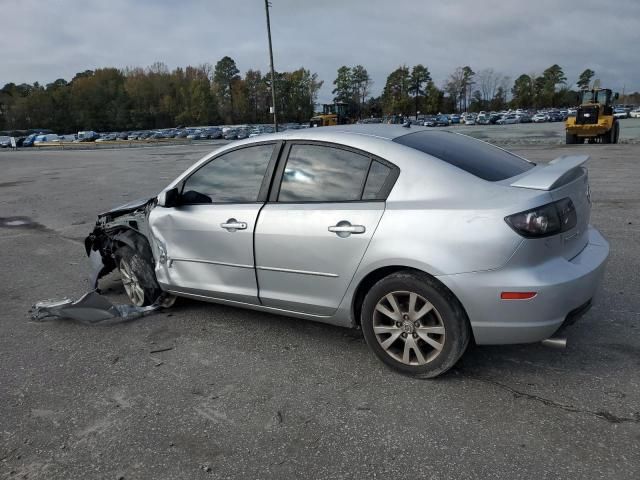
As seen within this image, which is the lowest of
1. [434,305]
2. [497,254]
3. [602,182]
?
[602,182]

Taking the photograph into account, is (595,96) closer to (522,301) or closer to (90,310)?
(522,301)

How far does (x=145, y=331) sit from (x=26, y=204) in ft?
31.8

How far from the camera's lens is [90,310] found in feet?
14.6

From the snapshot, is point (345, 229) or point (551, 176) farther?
point (345, 229)

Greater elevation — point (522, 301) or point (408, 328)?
point (522, 301)

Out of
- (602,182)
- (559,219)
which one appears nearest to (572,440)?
(559,219)

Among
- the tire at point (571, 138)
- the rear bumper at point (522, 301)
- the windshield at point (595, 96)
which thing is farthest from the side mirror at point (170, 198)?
the windshield at point (595, 96)

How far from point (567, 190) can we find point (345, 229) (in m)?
1.37

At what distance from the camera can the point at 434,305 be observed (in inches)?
118

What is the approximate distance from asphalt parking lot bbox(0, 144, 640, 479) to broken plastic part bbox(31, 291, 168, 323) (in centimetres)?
10

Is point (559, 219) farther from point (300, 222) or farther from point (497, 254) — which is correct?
point (300, 222)

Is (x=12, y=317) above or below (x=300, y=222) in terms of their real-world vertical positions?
below

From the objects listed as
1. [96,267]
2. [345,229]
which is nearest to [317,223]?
[345,229]

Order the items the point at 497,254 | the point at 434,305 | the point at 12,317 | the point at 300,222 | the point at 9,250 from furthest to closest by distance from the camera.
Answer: the point at 9,250
the point at 12,317
the point at 300,222
the point at 434,305
the point at 497,254
